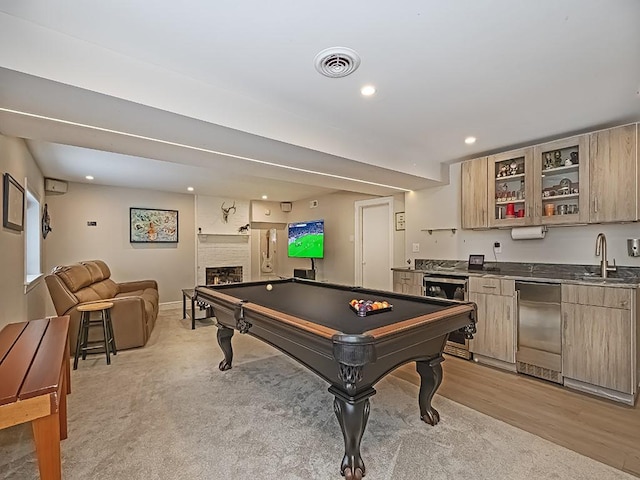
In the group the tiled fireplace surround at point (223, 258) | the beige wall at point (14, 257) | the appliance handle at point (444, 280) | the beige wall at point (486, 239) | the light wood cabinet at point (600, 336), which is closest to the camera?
the light wood cabinet at point (600, 336)

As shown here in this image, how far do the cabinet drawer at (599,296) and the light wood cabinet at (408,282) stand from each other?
148 cm

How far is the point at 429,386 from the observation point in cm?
219

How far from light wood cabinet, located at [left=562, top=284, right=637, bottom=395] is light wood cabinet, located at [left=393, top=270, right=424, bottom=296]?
4.85 feet

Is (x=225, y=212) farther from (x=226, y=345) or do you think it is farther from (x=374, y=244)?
(x=226, y=345)

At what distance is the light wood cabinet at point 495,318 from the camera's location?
3170mm

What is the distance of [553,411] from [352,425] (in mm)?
1806

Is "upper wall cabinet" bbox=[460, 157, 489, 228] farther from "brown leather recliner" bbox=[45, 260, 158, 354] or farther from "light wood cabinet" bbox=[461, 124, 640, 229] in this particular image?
"brown leather recliner" bbox=[45, 260, 158, 354]

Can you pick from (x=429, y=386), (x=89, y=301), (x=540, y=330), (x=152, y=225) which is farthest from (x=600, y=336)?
(x=152, y=225)

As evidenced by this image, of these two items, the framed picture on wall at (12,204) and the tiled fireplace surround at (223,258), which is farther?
the tiled fireplace surround at (223,258)

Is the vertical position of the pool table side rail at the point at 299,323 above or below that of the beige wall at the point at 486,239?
below

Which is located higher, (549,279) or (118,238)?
(118,238)

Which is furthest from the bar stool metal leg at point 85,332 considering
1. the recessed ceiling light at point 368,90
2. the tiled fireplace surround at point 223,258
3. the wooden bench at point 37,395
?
the recessed ceiling light at point 368,90

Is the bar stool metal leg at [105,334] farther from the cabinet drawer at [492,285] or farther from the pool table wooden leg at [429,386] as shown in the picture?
the cabinet drawer at [492,285]

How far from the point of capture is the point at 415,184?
14.0ft
